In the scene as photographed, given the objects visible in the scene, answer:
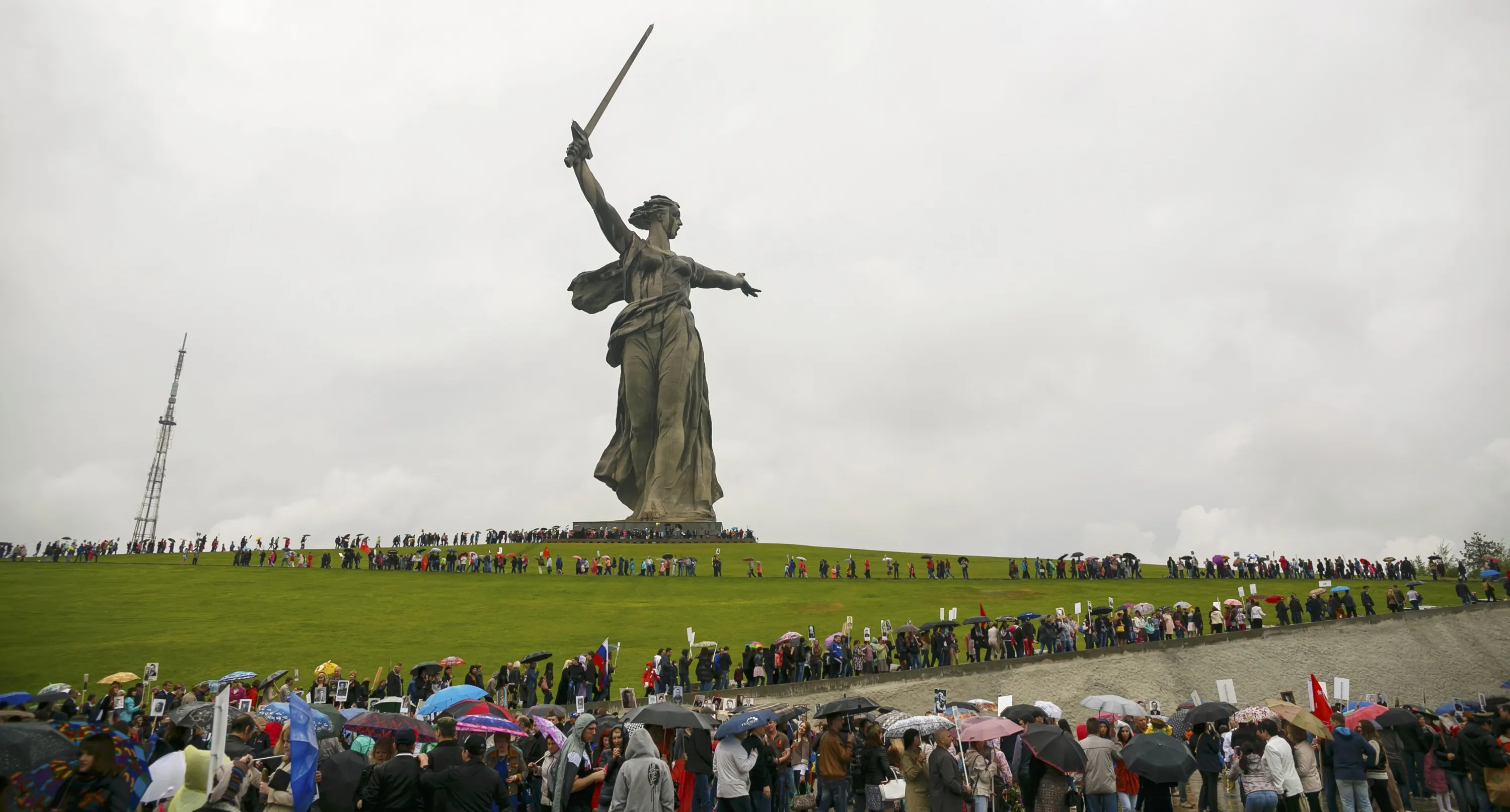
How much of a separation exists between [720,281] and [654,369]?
6488mm

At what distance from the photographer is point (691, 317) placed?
53312 mm

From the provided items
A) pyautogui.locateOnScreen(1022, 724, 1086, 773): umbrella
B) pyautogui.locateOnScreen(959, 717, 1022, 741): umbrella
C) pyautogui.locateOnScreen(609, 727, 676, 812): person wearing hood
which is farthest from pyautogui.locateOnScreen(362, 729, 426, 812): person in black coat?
pyautogui.locateOnScreen(1022, 724, 1086, 773): umbrella

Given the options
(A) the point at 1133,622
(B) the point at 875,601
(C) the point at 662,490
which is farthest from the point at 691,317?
(A) the point at 1133,622

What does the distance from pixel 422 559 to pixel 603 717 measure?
106 ft

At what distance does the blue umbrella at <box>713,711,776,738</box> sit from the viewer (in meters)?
9.11

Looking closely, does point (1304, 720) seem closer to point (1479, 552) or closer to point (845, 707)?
point (845, 707)

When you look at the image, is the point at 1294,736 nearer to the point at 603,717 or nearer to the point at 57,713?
the point at 603,717

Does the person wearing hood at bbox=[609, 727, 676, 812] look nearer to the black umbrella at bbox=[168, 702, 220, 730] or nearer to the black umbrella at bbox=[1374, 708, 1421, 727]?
the black umbrella at bbox=[168, 702, 220, 730]

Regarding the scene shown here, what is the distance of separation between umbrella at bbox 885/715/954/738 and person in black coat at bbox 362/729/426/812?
14.5ft

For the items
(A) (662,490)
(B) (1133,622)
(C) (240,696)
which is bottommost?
(C) (240,696)

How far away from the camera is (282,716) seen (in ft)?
32.4

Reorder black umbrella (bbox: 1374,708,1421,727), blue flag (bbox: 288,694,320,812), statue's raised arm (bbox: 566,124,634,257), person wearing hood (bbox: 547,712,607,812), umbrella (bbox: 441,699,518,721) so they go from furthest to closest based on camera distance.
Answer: statue's raised arm (bbox: 566,124,634,257) < black umbrella (bbox: 1374,708,1421,727) < umbrella (bbox: 441,699,518,721) < person wearing hood (bbox: 547,712,607,812) < blue flag (bbox: 288,694,320,812)

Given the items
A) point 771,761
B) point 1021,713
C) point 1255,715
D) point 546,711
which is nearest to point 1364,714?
point 1255,715

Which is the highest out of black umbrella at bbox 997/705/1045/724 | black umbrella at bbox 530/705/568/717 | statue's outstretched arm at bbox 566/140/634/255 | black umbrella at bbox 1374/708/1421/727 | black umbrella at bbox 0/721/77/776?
statue's outstretched arm at bbox 566/140/634/255
